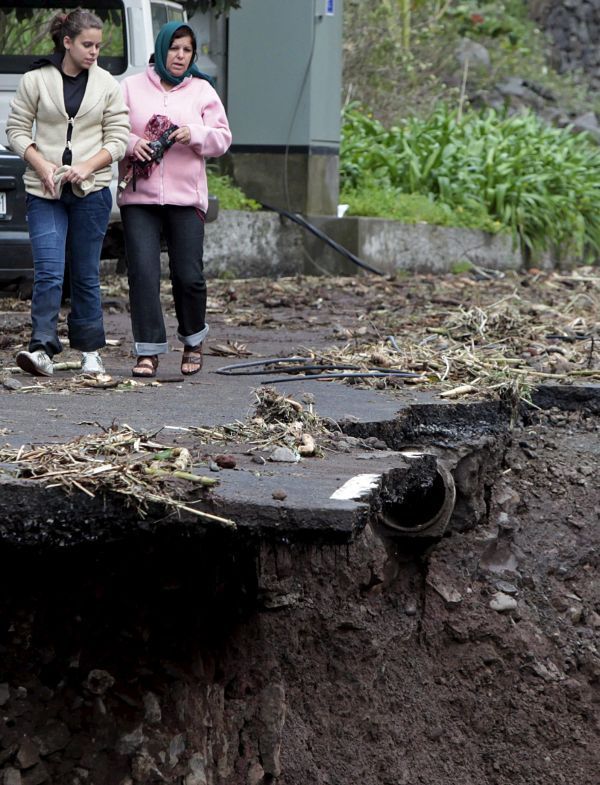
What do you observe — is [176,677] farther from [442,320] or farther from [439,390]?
[442,320]

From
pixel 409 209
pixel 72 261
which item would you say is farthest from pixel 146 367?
pixel 409 209

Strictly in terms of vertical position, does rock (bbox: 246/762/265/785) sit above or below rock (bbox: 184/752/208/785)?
below

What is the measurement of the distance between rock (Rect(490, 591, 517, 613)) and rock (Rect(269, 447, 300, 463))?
1152 mm

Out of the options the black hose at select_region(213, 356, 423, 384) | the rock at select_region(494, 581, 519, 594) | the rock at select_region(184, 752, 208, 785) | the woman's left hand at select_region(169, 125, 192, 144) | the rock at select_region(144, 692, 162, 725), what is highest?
the woman's left hand at select_region(169, 125, 192, 144)

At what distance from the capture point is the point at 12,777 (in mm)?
3430

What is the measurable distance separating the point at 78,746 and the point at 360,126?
1156 cm

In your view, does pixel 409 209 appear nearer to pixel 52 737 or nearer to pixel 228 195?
pixel 228 195

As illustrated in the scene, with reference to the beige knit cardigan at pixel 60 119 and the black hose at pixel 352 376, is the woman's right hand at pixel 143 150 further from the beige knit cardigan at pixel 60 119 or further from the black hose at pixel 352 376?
the black hose at pixel 352 376

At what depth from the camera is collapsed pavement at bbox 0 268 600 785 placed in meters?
3.39

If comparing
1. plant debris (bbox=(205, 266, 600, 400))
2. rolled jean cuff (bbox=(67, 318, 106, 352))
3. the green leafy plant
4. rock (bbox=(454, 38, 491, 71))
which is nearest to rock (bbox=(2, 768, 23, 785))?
plant debris (bbox=(205, 266, 600, 400))

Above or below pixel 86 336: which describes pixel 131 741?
below

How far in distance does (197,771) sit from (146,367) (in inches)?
91.8

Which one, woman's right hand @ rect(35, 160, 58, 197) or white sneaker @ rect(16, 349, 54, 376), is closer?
woman's right hand @ rect(35, 160, 58, 197)

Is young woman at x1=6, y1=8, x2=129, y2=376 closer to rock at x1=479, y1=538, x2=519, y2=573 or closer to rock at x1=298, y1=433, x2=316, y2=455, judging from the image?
rock at x1=298, y1=433, x2=316, y2=455
